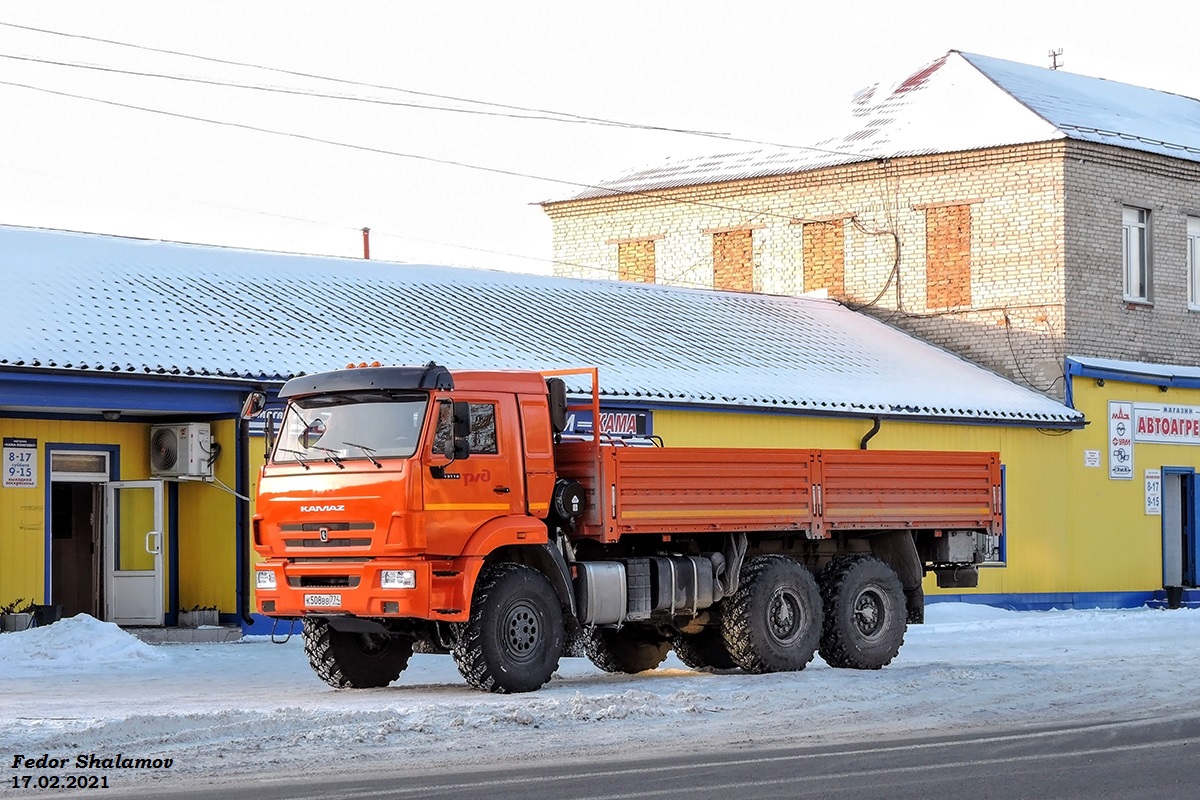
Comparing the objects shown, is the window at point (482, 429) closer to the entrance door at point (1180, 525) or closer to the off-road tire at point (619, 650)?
the off-road tire at point (619, 650)

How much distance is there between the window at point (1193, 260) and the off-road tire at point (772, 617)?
795 inches

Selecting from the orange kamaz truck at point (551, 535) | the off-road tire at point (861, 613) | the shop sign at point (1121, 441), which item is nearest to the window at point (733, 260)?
the shop sign at point (1121, 441)

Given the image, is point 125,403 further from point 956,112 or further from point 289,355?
point 956,112

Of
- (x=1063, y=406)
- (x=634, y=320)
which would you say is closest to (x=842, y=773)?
(x=634, y=320)

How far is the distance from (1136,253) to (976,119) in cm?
387

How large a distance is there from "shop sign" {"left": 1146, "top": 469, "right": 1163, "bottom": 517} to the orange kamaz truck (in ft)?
50.0

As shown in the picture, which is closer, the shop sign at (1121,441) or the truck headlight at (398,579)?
the truck headlight at (398,579)

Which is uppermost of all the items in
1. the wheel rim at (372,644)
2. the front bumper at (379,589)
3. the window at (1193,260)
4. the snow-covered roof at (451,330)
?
the window at (1193,260)

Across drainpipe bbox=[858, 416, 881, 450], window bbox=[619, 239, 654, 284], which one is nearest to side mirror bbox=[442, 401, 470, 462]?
drainpipe bbox=[858, 416, 881, 450]

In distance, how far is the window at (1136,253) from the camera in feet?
115

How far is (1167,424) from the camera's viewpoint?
113 ft

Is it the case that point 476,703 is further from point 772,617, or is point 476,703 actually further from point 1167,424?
point 1167,424

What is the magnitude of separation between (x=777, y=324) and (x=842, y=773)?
23172 millimetres

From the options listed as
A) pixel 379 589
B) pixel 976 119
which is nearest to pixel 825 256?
pixel 976 119
